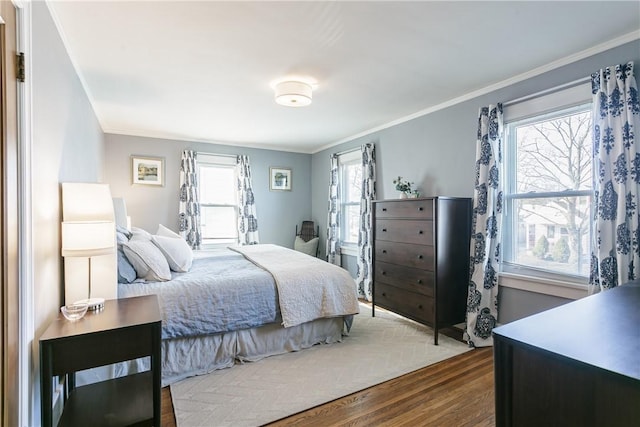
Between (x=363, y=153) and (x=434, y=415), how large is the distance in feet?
11.1

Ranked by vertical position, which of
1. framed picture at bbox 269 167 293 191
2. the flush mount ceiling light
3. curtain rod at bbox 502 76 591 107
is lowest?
framed picture at bbox 269 167 293 191

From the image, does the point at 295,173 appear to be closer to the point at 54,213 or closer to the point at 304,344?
the point at 304,344

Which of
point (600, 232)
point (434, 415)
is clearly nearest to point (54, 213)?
point (434, 415)

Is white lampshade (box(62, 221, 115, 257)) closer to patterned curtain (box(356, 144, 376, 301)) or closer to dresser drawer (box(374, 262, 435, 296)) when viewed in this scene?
dresser drawer (box(374, 262, 435, 296))

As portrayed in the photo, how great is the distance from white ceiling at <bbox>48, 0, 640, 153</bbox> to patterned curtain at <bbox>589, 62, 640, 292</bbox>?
0.35 meters

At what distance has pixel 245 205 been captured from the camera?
5383mm

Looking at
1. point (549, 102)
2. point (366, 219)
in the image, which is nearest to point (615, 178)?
point (549, 102)

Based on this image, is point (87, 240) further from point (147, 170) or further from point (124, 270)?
point (147, 170)

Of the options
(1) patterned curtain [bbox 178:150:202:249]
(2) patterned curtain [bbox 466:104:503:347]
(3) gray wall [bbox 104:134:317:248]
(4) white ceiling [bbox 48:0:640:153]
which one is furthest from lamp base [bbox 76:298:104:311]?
(3) gray wall [bbox 104:134:317:248]

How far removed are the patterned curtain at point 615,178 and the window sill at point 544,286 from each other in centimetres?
15

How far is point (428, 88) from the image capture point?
3.08m

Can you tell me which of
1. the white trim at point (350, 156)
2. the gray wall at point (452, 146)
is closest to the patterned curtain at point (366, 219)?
the gray wall at point (452, 146)

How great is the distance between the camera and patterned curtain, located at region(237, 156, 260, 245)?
5375mm

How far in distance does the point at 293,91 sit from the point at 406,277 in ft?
7.06
